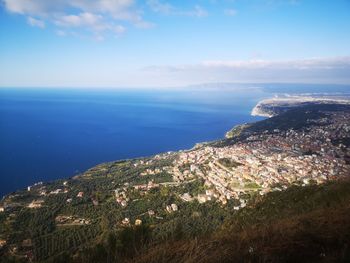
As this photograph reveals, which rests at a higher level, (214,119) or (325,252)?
(325,252)

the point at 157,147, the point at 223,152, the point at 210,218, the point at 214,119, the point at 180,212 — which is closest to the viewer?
the point at 210,218

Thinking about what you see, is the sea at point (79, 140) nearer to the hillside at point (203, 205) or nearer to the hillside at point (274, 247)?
the hillside at point (203, 205)

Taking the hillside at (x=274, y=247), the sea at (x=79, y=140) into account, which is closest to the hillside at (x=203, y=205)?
the hillside at (x=274, y=247)

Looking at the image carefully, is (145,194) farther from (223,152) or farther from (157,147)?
(157,147)

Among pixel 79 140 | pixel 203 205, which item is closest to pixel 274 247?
pixel 203 205

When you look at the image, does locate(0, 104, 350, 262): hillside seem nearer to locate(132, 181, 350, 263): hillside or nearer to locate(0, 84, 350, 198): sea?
locate(132, 181, 350, 263): hillside

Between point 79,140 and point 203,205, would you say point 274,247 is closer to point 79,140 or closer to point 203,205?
point 203,205

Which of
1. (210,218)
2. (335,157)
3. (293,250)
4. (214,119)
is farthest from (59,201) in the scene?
(214,119)

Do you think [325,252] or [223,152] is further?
[223,152]
